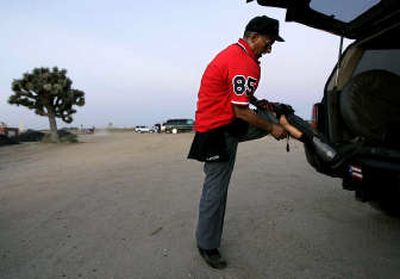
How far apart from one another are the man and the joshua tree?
19.2 m

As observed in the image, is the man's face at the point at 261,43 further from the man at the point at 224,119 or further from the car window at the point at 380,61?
Answer: the car window at the point at 380,61

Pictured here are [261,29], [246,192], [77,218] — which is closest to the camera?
[261,29]

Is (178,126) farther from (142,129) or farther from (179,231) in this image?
(179,231)

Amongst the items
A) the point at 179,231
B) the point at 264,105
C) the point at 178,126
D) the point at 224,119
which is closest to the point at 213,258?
the point at 179,231

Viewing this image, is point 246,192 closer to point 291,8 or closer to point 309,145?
point 309,145

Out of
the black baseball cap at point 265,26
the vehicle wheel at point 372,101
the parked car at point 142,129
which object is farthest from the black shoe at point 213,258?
the parked car at point 142,129

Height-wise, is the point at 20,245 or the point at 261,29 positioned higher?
the point at 261,29

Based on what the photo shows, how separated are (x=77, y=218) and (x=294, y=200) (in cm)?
264

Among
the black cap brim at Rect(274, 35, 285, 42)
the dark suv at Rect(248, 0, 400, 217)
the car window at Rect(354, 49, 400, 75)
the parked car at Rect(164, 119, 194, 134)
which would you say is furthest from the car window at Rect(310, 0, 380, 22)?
the parked car at Rect(164, 119, 194, 134)

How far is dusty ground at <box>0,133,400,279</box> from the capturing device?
2992 mm

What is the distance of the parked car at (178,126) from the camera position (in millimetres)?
41906

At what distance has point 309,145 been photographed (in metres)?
3.52

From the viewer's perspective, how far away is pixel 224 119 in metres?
3.12

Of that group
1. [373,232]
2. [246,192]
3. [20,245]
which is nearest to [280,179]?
[246,192]
